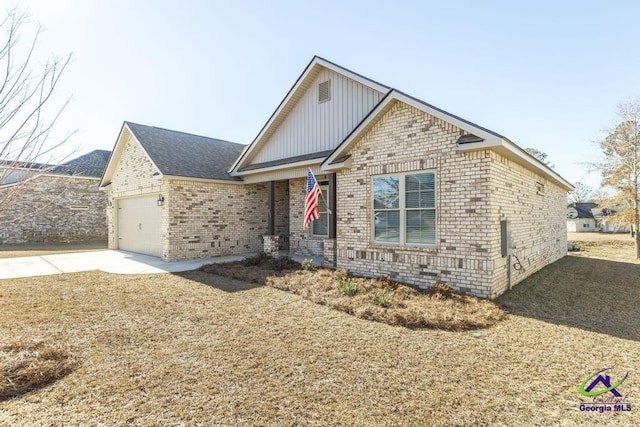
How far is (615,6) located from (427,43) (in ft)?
15.0

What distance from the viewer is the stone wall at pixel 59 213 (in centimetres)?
2067

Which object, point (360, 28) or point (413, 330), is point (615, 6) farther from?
point (413, 330)

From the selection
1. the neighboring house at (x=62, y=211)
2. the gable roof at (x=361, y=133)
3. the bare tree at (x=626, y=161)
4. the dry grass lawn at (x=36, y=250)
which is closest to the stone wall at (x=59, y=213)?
the neighboring house at (x=62, y=211)

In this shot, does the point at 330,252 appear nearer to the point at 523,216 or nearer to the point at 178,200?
the point at 523,216

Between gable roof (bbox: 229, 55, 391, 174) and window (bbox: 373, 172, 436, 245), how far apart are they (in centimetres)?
349

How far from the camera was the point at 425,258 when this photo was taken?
7281 mm

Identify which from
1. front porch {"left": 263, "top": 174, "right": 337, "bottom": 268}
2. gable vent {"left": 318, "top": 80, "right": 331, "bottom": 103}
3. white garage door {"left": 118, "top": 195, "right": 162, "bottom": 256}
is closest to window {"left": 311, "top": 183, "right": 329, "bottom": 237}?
front porch {"left": 263, "top": 174, "right": 337, "bottom": 268}

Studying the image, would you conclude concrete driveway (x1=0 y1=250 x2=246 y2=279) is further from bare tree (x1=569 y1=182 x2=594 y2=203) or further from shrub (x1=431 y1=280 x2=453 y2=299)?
bare tree (x1=569 y1=182 x2=594 y2=203)

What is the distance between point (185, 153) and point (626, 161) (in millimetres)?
22973

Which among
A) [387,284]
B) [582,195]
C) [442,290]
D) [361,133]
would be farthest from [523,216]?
[582,195]

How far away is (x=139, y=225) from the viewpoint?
14656mm

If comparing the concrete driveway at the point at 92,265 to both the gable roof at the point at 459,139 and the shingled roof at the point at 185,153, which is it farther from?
the gable roof at the point at 459,139

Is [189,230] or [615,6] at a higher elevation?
[615,6]

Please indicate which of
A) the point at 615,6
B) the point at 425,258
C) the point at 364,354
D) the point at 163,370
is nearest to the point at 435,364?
the point at 364,354
